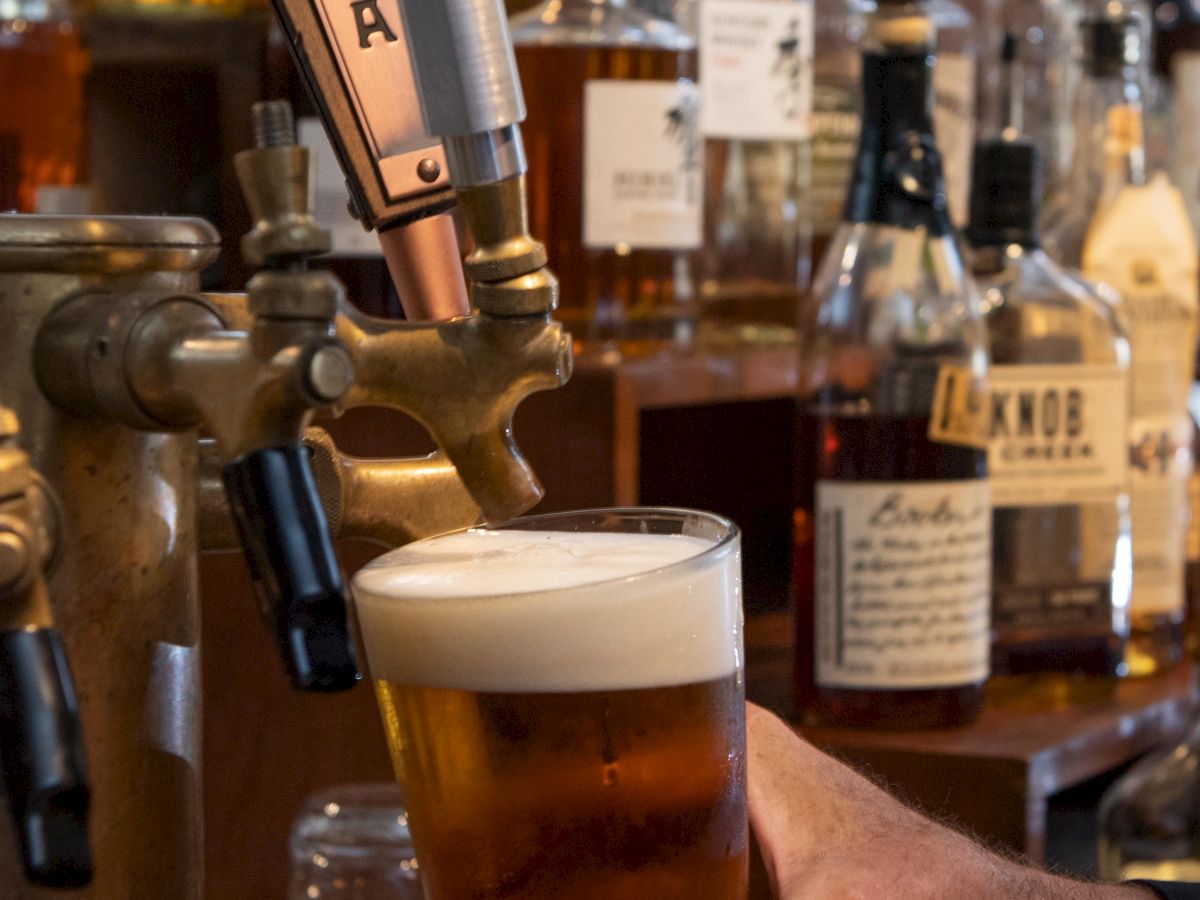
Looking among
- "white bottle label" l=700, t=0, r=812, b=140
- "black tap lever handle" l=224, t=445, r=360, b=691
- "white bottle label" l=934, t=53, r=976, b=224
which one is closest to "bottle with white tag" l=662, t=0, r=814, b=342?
"white bottle label" l=700, t=0, r=812, b=140

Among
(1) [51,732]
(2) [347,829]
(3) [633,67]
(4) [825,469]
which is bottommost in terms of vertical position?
(2) [347,829]

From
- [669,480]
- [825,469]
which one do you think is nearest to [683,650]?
[825,469]

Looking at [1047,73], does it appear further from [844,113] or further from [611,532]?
[611,532]

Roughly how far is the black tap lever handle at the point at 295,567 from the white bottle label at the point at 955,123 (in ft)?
3.19

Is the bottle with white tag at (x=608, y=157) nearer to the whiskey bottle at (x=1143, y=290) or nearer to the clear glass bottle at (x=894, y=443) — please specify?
the clear glass bottle at (x=894, y=443)

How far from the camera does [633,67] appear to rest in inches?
39.9

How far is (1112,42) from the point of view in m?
1.29

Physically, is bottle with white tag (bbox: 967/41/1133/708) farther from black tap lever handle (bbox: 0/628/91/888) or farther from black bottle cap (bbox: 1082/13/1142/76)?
black tap lever handle (bbox: 0/628/91/888)

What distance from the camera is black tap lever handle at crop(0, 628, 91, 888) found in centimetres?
36

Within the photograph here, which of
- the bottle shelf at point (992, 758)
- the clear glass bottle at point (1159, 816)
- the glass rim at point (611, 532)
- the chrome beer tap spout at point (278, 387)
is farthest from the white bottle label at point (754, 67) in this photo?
the chrome beer tap spout at point (278, 387)

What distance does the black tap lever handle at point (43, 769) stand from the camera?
14.3 inches

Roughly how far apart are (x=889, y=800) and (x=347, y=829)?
1.00 feet

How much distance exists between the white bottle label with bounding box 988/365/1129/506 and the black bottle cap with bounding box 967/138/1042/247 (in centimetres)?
9

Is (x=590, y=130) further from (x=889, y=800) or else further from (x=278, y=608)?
(x=278, y=608)
